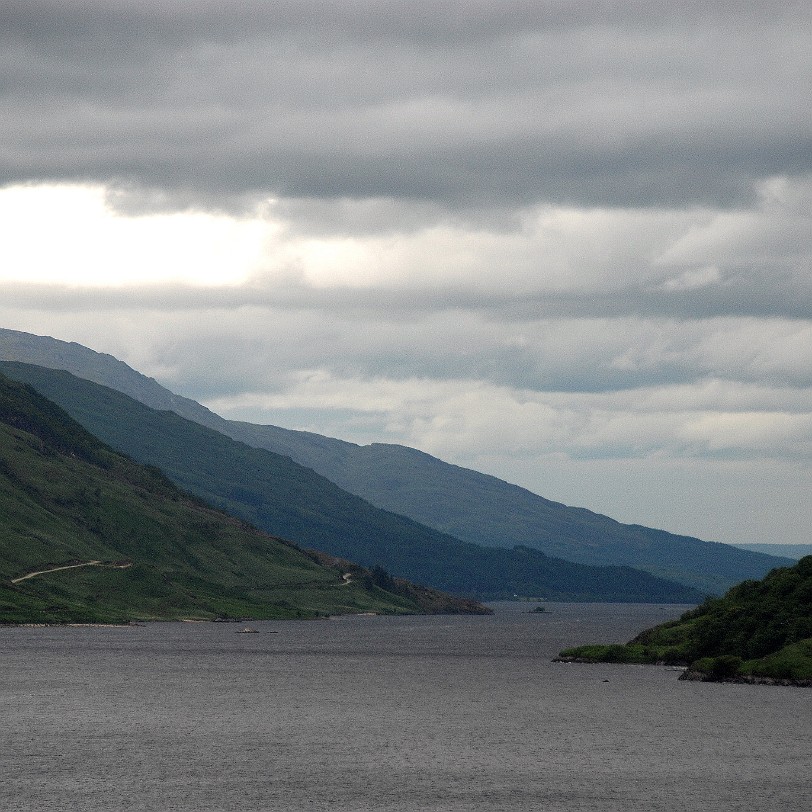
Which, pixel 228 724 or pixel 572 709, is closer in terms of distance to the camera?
pixel 228 724

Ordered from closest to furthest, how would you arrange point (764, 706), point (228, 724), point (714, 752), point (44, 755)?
point (44, 755)
point (714, 752)
point (228, 724)
point (764, 706)

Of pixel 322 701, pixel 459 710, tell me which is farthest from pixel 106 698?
pixel 459 710

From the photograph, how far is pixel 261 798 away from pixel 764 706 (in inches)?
3786

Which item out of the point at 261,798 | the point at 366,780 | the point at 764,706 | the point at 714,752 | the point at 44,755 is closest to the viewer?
the point at 261,798

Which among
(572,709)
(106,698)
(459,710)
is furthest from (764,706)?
(106,698)

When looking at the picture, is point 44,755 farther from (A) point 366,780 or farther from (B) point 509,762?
(B) point 509,762

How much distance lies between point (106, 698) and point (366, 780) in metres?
82.3

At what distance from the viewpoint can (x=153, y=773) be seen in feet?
406

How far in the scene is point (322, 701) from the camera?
7849 inches

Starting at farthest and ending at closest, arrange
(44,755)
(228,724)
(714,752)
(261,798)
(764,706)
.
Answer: (764,706) → (228,724) → (714,752) → (44,755) → (261,798)

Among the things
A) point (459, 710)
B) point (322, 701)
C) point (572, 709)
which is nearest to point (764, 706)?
point (572, 709)

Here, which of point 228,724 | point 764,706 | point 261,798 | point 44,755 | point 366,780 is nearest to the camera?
point 261,798

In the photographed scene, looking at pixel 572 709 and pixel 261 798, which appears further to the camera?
pixel 572 709

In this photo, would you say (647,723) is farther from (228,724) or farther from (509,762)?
(228,724)
